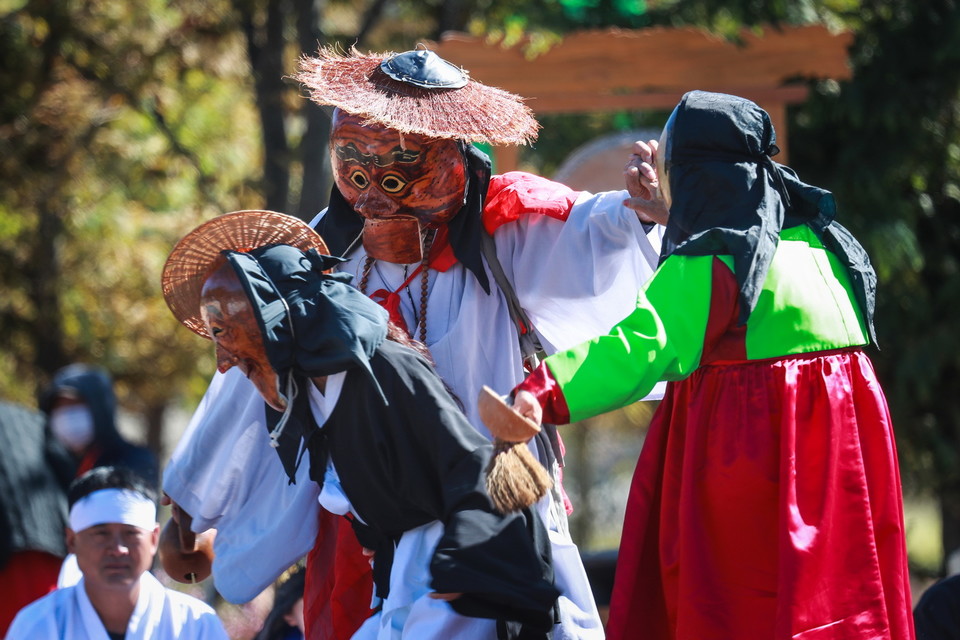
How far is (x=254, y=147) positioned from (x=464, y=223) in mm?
6745

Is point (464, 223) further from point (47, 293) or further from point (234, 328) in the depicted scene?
point (47, 293)

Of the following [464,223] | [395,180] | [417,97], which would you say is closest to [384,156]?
[395,180]

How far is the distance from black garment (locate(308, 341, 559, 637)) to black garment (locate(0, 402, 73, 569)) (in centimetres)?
274

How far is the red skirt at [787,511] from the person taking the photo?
2906 mm

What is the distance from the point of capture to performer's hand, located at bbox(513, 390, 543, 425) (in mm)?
2668

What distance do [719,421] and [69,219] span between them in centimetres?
703

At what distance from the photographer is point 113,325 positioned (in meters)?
9.64

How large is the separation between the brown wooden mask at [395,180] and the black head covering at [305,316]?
0.49m

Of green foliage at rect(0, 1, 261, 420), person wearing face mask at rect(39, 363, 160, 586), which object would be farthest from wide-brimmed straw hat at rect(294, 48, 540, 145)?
green foliage at rect(0, 1, 261, 420)

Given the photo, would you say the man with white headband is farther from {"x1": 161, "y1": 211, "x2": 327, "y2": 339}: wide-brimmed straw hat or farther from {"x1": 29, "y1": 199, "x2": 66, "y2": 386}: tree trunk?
{"x1": 29, "y1": 199, "x2": 66, "y2": 386}: tree trunk

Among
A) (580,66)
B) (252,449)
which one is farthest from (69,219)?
(252,449)

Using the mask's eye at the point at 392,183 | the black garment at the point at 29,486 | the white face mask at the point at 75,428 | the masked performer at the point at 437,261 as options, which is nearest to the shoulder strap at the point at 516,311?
the masked performer at the point at 437,261

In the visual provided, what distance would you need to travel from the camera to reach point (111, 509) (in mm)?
4168

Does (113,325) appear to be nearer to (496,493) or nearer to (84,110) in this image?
(84,110)
